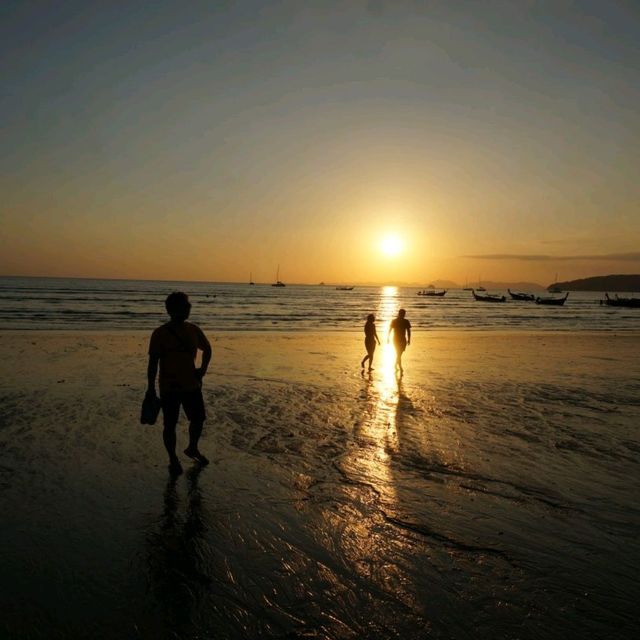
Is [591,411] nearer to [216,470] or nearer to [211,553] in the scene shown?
[216,470]

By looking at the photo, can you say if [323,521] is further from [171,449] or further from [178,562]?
[171,449]

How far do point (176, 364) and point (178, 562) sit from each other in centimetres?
229

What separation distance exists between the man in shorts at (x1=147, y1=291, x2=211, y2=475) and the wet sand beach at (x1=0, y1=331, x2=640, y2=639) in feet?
2.40

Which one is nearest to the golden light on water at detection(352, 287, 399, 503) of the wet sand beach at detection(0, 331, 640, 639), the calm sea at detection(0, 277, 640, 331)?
the wet sand beach at detection(0, 331, 640, 639)

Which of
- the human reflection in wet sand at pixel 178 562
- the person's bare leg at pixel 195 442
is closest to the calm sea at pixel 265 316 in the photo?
the person's bare leg at pixel 195 442

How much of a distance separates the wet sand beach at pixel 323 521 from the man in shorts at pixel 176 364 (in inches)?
28.8

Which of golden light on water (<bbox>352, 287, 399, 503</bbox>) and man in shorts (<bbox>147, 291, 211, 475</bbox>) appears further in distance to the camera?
golden light on water (<bbox>352, 287, 399, 503</bbox>)

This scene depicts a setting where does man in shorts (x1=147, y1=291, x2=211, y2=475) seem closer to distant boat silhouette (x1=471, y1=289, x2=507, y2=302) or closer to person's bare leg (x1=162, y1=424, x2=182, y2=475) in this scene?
person's bare leg (x1=162, y1=424, x2=182, y2=475)

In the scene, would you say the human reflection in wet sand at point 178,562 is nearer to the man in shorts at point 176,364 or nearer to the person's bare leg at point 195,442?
the person's bare leg at point 195,442

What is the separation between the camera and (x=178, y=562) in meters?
3.95

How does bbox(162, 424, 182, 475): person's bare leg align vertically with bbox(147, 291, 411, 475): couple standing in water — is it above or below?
below

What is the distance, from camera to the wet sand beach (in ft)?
11.0

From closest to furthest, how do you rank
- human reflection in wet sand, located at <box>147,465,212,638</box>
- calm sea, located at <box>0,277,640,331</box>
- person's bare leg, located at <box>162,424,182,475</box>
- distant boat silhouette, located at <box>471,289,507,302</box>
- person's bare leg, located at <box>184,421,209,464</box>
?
human reflection in wet sand, located at <box>147,465,212,638</box>, person's bare leg, located at <box>162,424,182,475</box>, person's bare leg, located at <box>184,421,209,464</box>, calm sea, located at <box>0,277,640,331</box>, distant boat silhouette, located at <box>471,289,507,302</box>

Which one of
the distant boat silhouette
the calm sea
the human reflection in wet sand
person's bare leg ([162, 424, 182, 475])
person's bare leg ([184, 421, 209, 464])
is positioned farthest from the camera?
the distant boat silhouette
